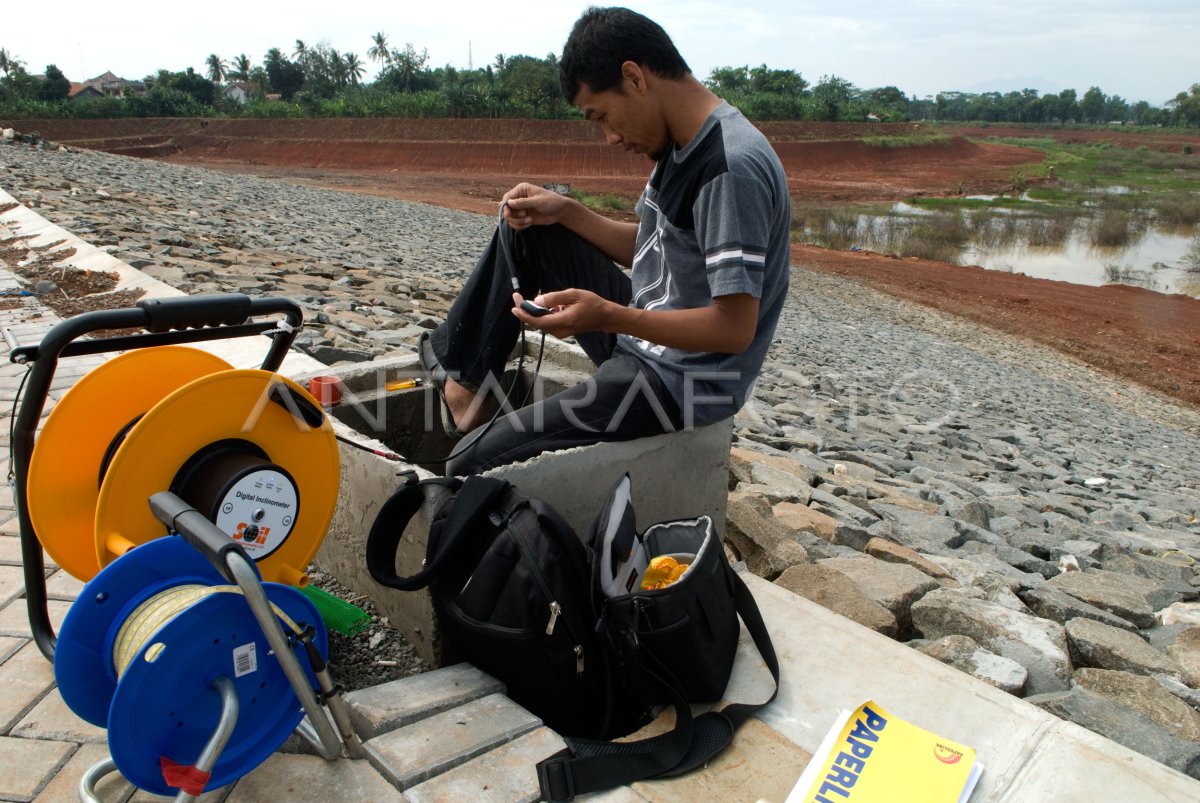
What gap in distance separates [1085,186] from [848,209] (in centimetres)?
1974

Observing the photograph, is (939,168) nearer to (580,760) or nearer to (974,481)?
(974,481)

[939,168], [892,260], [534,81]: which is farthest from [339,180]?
[939,168]

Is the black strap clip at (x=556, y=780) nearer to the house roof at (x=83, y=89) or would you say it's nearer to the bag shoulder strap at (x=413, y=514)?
the bag shoulder strap at (x=413, y=514)

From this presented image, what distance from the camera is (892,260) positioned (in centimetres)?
2147

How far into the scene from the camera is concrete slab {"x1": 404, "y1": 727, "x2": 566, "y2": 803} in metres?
1.73

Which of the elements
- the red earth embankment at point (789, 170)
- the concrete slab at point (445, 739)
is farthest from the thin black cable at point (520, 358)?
the red earth embankment at point (789, 170)

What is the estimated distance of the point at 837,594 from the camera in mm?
2855

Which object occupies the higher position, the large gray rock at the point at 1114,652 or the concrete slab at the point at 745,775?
the concrete slab at the point at 745,775

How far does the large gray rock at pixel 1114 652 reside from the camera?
2787 millimetres

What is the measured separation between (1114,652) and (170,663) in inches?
110

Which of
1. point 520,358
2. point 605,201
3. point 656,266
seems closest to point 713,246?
point 656,266

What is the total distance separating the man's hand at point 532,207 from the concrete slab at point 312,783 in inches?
70.2

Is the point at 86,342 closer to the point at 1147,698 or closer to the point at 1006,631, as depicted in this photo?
the point at 1006,631

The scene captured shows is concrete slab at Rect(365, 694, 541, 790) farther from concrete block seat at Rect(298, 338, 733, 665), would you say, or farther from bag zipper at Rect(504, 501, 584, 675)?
concrete block seat at Rect(298, 338, 733, 665)
